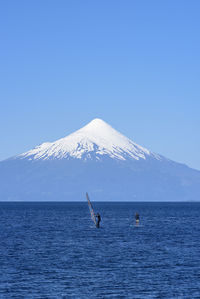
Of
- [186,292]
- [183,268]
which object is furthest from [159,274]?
[186,292]

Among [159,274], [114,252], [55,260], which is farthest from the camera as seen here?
[114,252]

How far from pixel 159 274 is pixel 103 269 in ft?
17.1

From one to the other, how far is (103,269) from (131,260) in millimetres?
7043

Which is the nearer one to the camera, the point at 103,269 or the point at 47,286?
the point at 47,286

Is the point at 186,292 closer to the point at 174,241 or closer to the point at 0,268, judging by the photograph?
the point at 0,268

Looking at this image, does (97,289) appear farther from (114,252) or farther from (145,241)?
(145,241)

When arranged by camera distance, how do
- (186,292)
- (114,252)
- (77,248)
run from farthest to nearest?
1. (77,248)
2. (114,252)
3. (186,292)

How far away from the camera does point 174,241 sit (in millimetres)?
82688

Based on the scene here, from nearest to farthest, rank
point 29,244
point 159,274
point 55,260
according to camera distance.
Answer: point 159,274 → point 55,260 → point 29,244

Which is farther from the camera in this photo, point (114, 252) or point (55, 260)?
point (114, 252)

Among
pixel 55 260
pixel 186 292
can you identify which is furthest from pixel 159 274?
pixel 55 260

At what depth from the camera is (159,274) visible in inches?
2058

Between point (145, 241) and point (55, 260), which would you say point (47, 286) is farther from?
point (145, 241)

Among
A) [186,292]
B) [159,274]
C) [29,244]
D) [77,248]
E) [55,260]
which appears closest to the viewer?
[186,292]
